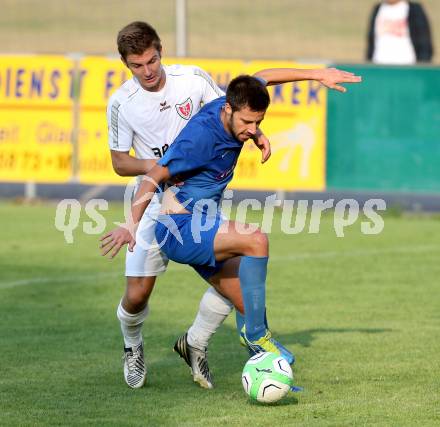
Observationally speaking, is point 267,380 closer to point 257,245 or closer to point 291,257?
point 257,245

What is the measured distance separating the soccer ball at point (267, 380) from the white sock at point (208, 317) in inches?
26.3

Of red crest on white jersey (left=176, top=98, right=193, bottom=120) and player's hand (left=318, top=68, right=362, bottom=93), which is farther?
red crest on white jersey (left=176, top=98, right=193, bottom=120)

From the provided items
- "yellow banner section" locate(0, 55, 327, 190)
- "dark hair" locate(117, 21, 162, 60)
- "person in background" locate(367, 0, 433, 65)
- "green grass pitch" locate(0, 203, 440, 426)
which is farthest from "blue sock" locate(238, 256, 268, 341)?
"person in background" locate(367, 0, 433, 65)

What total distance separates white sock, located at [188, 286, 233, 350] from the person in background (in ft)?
30.5

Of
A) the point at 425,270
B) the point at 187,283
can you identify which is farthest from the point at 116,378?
the point at 425,270

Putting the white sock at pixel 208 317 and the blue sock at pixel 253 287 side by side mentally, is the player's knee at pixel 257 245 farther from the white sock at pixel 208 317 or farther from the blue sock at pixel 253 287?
the white sock at pixel 208 317

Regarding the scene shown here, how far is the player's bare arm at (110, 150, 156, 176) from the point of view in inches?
281

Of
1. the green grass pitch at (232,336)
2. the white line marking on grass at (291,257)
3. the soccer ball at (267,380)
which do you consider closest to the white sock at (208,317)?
the green grass pitch at (232,336)

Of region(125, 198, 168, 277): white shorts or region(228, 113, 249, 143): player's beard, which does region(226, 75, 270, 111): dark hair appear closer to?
region(228, 113, 249, 143): player's beard

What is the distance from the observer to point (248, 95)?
641cm

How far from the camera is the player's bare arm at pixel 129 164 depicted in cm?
713

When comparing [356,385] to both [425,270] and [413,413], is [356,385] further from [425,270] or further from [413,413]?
[425,270]

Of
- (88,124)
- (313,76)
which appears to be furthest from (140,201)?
(88,124)

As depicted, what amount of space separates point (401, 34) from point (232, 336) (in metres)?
8.52
